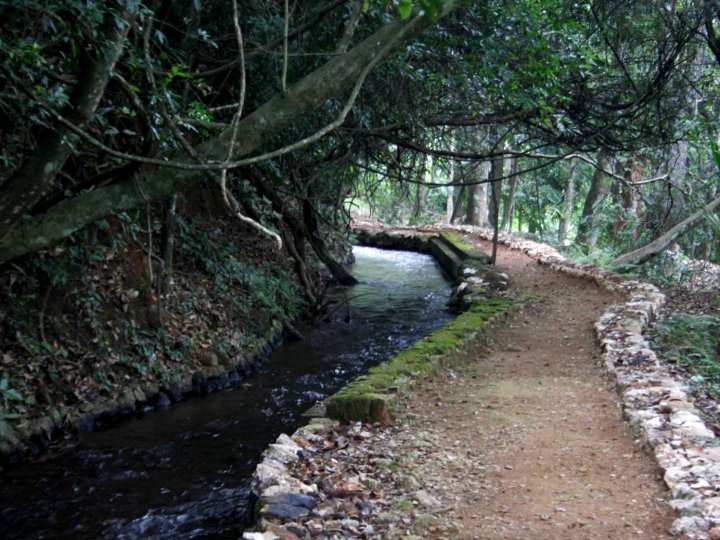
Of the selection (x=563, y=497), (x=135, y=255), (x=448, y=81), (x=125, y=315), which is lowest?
(x=563, y=497)

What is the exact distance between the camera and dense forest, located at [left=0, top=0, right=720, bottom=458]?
4473 mm

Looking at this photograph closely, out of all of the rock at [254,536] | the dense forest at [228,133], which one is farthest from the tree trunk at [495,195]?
the rock at [254,536]

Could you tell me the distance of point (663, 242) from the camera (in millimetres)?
10578

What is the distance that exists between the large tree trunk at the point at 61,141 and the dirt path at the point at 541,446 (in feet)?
10.5

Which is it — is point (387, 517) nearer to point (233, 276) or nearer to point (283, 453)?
point (283, 453)

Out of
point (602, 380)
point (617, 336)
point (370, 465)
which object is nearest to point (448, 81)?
point (617, 336)

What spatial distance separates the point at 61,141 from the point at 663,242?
30.9 ft

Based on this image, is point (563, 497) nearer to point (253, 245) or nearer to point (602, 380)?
point (602, 380)

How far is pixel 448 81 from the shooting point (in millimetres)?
8578

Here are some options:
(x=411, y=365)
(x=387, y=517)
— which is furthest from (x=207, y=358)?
(x=387, y=517)

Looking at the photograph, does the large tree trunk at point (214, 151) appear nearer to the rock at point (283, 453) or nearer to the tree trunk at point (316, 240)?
A: the rock at point (283, 453)

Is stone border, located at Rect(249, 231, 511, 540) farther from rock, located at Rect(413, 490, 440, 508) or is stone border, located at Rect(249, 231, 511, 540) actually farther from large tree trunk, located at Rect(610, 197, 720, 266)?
large tree trunk, located at Rect(610, 197, 720, 266)

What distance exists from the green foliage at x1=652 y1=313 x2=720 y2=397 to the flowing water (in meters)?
3.49

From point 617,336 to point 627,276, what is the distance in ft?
13.2
